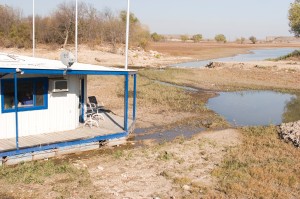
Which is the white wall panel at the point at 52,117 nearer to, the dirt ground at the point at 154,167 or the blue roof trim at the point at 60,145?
the blue roof trim at the point at 60,145

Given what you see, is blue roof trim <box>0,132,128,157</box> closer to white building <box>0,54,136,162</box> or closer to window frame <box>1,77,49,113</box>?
white building <box>0,54,136,162</box>

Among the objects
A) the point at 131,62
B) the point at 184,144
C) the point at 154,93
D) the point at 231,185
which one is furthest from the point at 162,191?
the point at 131,62

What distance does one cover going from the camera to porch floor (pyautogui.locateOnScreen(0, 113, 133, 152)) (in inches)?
440

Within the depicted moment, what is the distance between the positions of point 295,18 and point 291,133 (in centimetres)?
5625

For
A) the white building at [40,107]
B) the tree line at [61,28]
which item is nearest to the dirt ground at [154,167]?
the white building at [40,107]

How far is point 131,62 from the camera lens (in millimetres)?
52750

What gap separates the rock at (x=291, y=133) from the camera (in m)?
13.5

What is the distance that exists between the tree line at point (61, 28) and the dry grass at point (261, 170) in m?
43.7

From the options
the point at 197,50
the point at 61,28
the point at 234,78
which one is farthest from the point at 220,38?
the point at 234,78

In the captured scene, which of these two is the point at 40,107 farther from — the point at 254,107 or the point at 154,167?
the point at 254,107

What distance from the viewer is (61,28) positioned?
186 feet

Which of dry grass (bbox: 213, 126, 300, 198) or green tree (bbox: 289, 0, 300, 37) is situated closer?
dry grass (bbox: 213, 126, 300, 198)

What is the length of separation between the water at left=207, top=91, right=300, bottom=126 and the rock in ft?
10.5

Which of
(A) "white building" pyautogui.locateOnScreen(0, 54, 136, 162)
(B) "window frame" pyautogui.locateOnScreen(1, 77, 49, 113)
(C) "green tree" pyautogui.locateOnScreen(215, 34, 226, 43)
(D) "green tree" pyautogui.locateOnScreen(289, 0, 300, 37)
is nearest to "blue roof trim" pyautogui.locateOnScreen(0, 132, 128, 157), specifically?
(A) "white building" pyautogui.locateOnScreen(0, 54, 136, 162)
